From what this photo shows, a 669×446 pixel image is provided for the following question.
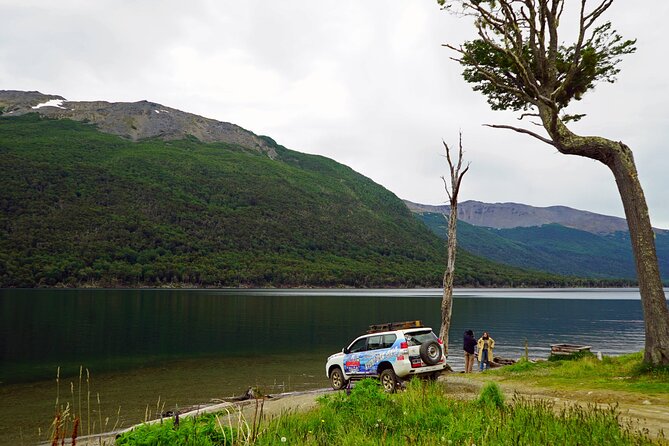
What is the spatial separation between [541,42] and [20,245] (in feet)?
596

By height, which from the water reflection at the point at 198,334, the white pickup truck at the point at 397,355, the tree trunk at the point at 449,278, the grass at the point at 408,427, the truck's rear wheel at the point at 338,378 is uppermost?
the tree trunk at the point at 449,278

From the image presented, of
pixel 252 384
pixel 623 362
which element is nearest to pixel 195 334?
pixel 252 384

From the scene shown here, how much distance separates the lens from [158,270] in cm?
17175

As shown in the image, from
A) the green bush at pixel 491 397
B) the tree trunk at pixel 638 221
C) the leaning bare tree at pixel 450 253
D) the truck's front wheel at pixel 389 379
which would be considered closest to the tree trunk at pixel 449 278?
the leaning bare tree at pixel 450 253

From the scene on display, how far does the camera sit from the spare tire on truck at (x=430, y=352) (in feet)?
60.3

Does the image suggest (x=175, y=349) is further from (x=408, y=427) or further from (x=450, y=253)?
(x=408, y=427)

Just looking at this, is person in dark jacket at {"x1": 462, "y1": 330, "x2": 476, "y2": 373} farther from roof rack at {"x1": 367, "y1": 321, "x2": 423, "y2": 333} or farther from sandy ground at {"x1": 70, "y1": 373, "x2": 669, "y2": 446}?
roof rack at {"x1": 367, "y1": 321, "x2": 423, "y2": 333}

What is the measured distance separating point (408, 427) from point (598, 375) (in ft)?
45.3

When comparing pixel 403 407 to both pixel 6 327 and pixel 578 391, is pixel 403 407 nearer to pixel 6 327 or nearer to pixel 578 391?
pixel 578 391

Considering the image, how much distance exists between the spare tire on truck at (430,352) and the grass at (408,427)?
7500 millimetres

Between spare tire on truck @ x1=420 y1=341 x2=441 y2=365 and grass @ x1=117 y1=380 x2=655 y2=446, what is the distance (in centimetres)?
750

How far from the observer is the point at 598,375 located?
18641mm

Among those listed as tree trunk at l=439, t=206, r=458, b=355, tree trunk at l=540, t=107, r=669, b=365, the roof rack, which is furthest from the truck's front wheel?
tree trunk at l=540, t=107, r=669, b=365

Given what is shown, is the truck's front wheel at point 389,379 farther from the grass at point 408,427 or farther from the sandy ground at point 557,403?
the grass at point 408,427
